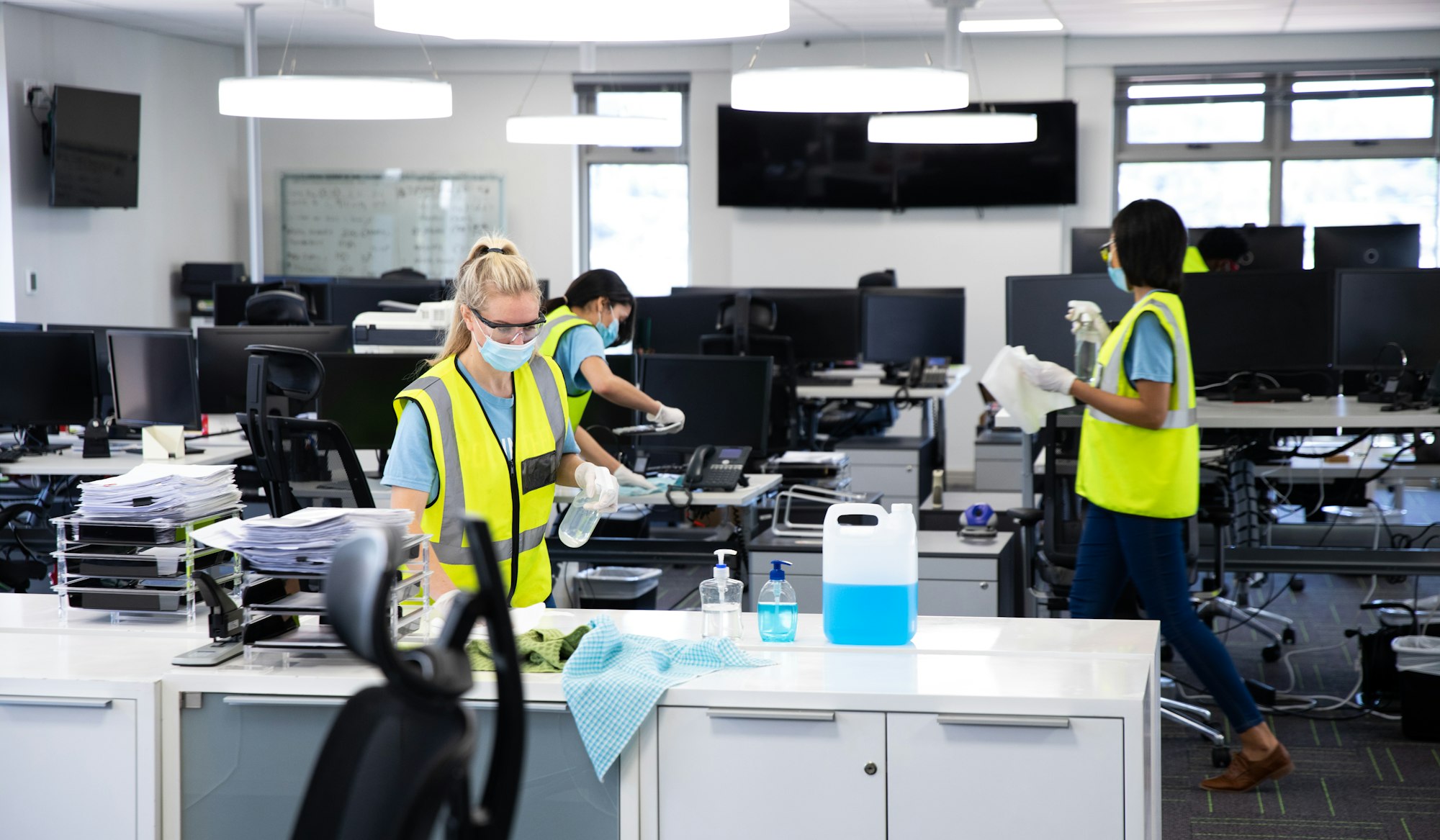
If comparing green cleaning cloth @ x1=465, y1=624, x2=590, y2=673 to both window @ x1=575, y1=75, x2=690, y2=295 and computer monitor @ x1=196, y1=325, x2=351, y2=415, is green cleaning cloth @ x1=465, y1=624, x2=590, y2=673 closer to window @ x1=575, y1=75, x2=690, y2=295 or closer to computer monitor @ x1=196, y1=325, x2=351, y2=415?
computer monitor @ x1=196, y1=325, x2=351, y2=415

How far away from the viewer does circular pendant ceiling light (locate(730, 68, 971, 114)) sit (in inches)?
127

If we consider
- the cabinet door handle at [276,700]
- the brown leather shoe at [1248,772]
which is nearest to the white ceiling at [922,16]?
the brown leather shoe at [1248,772]

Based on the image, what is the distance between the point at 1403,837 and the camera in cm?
303

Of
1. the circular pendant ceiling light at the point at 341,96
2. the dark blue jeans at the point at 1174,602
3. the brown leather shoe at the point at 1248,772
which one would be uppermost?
the circular pendant ceiling light at the point at 341,96

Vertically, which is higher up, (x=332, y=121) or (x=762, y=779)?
(x=332, y=121)

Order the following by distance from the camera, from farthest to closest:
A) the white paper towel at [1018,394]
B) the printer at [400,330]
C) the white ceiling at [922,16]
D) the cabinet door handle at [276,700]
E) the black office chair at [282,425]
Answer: the white ceiling at [922,16], the printer at [400,330], the white paper towel at [1018,394], the black office chair at [282,425], the cabinet door handle at [276,700]

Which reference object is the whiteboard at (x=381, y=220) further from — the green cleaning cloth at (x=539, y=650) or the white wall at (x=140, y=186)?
the green cleaning cloth at (x=539, y=650)

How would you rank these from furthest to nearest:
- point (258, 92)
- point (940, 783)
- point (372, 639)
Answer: point (258, 92)
point (940, 783)
point (372, 639)

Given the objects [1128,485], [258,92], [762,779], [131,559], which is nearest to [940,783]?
[762,779]

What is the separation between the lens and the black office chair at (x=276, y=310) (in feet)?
18.2

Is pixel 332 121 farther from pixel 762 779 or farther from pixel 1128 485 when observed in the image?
pixel 762 779

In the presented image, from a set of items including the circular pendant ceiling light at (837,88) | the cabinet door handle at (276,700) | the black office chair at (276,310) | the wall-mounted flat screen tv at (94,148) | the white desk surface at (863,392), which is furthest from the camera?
the wall-mounted flat screen tv at (94,148)

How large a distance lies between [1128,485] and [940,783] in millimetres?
1532

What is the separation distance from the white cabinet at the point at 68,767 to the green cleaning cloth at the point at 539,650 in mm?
470
